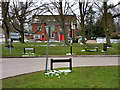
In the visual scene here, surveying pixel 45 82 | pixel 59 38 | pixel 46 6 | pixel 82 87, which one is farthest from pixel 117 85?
pixel 59 38

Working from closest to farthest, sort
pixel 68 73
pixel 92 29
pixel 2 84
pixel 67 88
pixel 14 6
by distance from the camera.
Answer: pixel 67 88 < pixel 2 84 < pixel 68 73 < pixel 14 6 < pixel 92 29

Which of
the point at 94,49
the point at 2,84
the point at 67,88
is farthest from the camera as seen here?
the point at 94,49

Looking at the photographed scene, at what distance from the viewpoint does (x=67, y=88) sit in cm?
764

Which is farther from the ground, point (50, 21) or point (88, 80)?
point (50, 21)

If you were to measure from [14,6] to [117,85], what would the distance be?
37.9 meters

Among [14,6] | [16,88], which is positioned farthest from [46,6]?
[16,88]

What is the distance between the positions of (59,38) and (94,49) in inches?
1662

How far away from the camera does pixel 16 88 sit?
782 cm

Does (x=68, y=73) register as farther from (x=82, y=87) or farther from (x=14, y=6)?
(x=14, y=6)

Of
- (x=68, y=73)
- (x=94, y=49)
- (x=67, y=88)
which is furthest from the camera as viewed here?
(x=94, y=49)

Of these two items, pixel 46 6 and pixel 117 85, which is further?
pixel 46 6

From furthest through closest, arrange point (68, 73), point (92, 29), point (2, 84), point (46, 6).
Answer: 1. point (92, 29)
2. point (46, 6)
3. point (68, 73)
4. point (2, 84)

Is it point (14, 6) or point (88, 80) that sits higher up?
point (14, 6)

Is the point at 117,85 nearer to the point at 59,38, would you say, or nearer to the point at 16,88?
the point at 16,88
